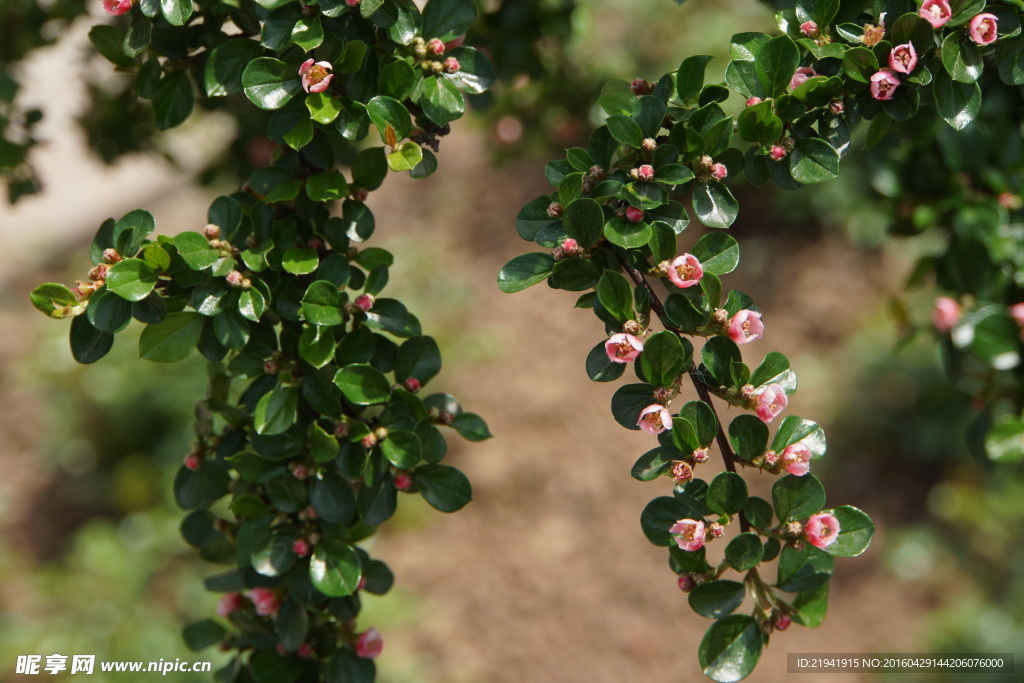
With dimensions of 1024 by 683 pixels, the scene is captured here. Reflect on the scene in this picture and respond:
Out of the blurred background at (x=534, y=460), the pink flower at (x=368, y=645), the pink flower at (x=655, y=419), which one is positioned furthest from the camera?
the blurred background at (x=534, y=460)

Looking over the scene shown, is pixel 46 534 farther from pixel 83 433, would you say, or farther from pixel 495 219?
pixel 495 219

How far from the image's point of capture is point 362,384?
3.11 ft

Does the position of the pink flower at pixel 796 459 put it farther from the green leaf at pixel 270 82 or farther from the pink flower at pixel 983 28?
the green leaf at pixel 270 82

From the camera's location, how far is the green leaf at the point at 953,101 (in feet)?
3.02

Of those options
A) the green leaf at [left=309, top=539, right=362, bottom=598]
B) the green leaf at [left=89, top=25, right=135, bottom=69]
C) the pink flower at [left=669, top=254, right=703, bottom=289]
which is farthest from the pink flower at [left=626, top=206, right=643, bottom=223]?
the green leaf at [left=89, top=25, right=135, bottom=69]

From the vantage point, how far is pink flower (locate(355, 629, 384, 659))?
1.05 meters

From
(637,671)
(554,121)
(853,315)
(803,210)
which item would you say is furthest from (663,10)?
(637,671)

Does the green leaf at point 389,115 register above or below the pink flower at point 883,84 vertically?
below

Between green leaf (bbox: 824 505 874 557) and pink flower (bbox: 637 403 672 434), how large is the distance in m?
0.23

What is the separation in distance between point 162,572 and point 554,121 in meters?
2.02

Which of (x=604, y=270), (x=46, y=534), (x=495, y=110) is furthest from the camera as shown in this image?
(x=46, y=534)

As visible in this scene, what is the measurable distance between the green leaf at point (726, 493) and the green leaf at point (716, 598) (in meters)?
0.08

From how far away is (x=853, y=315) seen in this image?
11.5 ft

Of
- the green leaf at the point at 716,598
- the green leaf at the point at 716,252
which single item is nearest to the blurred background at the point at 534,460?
the green leaf at the point at 716,252
